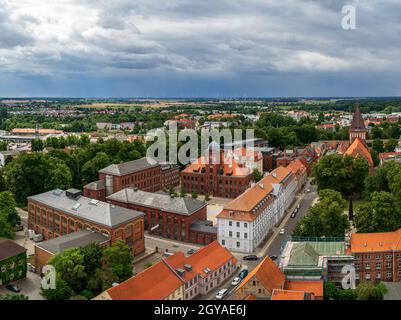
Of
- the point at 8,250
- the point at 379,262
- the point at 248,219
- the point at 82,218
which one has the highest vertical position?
→ the point at 82,218

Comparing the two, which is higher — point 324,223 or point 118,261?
point 324,223

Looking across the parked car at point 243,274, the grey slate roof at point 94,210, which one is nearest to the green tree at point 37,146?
the grey slate roof at point 94,210

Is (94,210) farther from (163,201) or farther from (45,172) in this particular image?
(45,172)

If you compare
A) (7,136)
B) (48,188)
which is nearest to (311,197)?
(48,188)

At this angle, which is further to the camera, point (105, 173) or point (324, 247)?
point (105, 173)

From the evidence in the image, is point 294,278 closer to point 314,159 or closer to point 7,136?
point 314,159

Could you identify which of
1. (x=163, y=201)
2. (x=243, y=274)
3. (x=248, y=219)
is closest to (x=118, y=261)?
(x=243, y=274)

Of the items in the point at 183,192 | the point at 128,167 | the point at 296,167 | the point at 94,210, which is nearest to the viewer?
the point at 94,210

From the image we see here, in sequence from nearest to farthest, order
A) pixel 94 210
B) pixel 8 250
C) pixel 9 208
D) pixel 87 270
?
pixel 87 270, pixel 8 250, pixel 94 210, pixel 9 208
